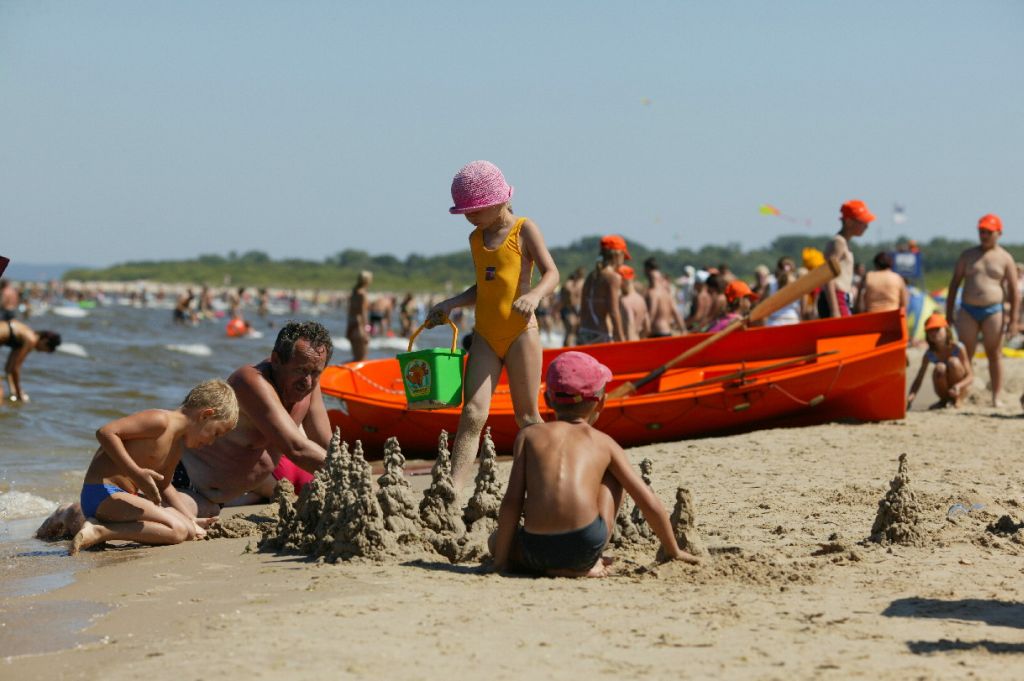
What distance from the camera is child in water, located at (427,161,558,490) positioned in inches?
240

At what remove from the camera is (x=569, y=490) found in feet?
15.5

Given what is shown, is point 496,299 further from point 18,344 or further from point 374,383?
point 18,344

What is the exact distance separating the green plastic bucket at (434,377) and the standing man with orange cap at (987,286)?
6444 mm

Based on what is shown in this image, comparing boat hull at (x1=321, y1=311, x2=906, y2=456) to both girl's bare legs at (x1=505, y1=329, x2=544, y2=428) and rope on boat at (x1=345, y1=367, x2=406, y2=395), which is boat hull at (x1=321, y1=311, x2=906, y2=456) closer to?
rope on boat at (x1=345, y1=367, x2=406, y2=395)

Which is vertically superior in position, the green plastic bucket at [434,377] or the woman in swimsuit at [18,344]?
the green plastic bucket at [434,377]

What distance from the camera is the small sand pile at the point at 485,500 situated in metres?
5.80

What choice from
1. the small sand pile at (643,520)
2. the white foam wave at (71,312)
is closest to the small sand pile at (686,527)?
the small sand pile at (643,520)

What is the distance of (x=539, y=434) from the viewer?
4863 mm

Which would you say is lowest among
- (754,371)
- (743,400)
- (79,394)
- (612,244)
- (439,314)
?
(79,394)

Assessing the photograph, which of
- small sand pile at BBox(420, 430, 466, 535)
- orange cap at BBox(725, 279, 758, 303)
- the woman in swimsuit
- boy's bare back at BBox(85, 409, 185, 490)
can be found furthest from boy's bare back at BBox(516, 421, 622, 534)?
the woman in swimsuit

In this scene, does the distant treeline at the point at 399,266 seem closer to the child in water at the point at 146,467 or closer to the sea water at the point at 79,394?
the sea water at the point at 79,394

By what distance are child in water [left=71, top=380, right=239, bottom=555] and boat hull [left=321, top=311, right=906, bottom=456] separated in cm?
413

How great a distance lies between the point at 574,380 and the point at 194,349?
29.8 metres

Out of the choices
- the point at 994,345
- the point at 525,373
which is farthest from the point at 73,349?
the point at 525,373
